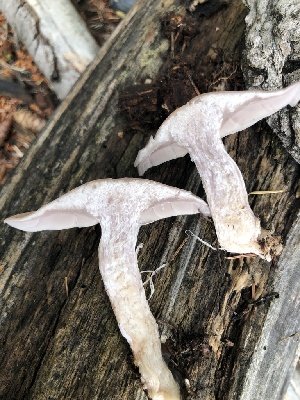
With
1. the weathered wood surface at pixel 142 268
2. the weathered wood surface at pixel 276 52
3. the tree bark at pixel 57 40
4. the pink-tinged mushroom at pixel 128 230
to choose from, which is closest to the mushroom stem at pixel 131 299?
the pink-tinged mushroom at pixel 128 230

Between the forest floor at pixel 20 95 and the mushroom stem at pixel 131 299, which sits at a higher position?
the forest floor at pixel 20 95

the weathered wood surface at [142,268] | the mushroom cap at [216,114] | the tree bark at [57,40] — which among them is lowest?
the weathered wood surface at [142,268]

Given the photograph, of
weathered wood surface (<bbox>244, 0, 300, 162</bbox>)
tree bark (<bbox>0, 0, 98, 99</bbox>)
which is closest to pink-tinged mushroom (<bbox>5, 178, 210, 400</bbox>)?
weathered wood surface (<bbox>244, 0, 300, 162</bbox>)

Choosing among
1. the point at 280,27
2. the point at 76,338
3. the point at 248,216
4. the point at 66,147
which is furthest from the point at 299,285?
the point at 66,147

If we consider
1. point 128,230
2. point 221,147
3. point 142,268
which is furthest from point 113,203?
point 221,147

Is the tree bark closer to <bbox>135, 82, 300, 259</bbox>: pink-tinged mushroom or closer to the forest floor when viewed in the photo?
the forest floor

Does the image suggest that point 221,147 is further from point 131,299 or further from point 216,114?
point 131,299

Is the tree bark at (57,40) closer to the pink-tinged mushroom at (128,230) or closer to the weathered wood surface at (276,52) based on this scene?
the weathered wood surface at (276,52)

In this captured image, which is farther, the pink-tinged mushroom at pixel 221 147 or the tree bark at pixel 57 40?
the tree bark at pixel 57 40
